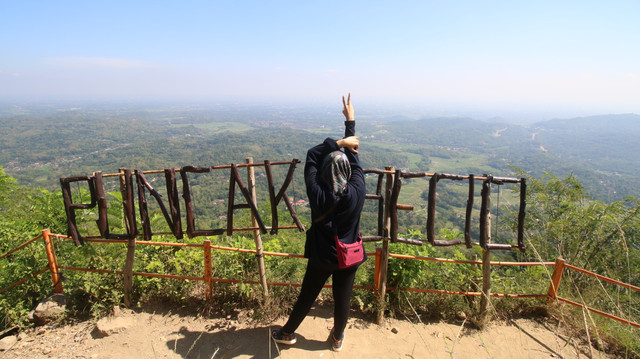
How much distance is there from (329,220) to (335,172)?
0.44 metres

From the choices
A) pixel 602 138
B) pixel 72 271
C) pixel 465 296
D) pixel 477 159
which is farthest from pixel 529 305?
pixel 602 138

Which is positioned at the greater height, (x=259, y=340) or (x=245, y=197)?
(x=245, y=197)

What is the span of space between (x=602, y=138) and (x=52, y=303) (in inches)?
7049

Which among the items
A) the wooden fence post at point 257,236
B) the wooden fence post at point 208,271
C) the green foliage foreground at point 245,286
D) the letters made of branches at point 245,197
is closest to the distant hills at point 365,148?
the green foliage foreground at point 245,286

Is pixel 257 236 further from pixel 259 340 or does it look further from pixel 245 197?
pixel 259 340

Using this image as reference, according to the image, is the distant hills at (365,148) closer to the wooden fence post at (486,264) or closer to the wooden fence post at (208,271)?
the wooden fence post at (486,264)

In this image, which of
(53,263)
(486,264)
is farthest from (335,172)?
(53,263)

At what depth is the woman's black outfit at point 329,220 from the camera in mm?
2502

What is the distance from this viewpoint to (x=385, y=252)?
3672mm

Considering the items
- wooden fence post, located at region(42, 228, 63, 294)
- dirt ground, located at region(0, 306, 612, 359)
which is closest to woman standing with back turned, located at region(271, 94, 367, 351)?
dirt ground, located at region(0, 306, 612, 359)

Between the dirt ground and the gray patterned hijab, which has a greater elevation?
the gray patterned hijab

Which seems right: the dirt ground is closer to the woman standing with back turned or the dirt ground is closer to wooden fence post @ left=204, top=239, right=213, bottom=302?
wooden fence post @ left=204, top=239, right=213, bottom=302

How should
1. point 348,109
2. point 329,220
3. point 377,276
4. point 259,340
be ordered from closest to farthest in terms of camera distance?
point 329,220 → point 348,109 → point 259,340 → point 377,276

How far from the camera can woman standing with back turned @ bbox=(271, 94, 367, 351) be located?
2477mm
